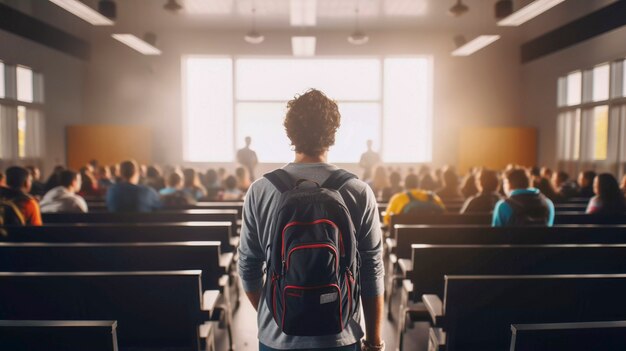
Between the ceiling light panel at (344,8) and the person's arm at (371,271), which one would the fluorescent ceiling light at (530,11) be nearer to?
the ceiling light panel at (344,8)

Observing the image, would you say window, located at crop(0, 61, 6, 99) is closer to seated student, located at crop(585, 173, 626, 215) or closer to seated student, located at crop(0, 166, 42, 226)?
seated student, located at crop(0, 166, 42, 226)

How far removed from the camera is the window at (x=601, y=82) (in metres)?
8.38

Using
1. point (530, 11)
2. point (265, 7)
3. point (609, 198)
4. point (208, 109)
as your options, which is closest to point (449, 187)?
point (609, 198)

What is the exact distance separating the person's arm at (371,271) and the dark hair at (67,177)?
11.0 ft

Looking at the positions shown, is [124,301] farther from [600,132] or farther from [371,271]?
[600,132]

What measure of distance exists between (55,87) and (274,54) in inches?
194

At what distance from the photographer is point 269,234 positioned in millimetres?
1233

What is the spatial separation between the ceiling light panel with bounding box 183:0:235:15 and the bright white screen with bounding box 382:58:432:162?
4.10 metres

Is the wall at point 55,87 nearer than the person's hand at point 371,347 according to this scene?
No

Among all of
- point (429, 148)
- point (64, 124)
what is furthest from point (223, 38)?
point (429, 148)

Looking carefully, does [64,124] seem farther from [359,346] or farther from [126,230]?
[359,346]

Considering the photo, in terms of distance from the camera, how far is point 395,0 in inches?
336

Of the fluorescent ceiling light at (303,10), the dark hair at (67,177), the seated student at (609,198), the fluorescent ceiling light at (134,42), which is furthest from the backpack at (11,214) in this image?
the fluorescent ceiling light at (303,10)

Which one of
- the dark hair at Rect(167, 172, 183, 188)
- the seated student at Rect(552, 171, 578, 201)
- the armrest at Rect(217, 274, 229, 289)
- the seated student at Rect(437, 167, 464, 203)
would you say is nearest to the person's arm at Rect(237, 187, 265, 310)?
the armrest at Rect(217, 274, 229, 289)
